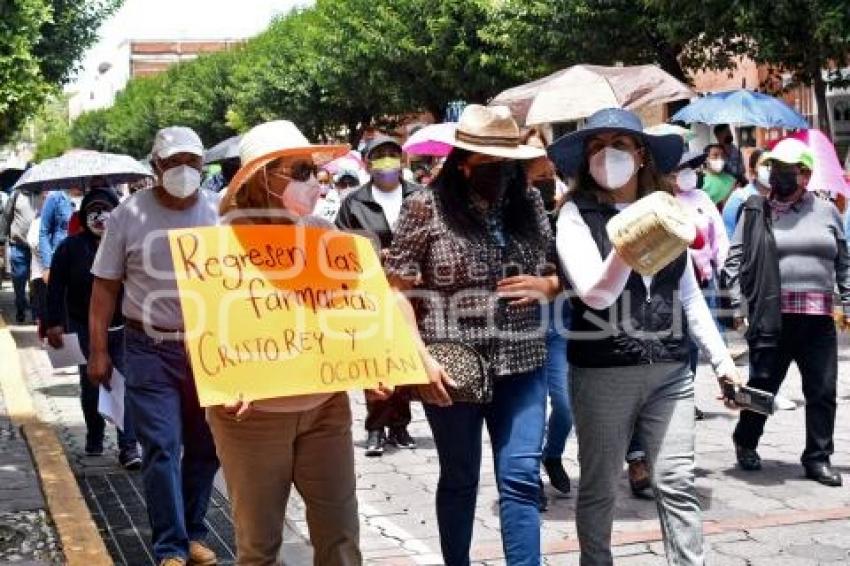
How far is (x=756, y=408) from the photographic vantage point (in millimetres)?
4625

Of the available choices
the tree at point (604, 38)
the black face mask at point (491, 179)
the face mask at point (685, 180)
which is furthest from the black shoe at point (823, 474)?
the tree at point (604, 38)

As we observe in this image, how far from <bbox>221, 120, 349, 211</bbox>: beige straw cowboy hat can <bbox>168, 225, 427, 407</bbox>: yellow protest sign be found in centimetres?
17

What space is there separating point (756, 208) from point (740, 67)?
27180 mm

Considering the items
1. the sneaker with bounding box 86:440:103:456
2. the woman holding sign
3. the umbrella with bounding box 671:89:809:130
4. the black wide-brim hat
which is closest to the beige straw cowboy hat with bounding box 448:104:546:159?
the black wide-brim hat

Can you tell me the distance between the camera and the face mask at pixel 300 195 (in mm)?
4180

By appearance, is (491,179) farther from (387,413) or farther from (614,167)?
(387,413)

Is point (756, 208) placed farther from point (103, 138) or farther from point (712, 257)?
point (103, 138)

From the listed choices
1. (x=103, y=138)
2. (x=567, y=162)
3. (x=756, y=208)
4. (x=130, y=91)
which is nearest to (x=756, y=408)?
(x=567, y=162)

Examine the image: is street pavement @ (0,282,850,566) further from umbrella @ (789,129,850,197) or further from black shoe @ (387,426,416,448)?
umbrella @ (789,129,850,197)

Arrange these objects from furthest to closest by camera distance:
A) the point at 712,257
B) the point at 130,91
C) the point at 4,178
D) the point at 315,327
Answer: the point at 130,91
the point at 4,178
the point at 712,257
the point at 315,327

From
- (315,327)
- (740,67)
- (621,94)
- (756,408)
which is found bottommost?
(756,408)

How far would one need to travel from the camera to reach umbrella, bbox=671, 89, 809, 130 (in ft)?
46.7

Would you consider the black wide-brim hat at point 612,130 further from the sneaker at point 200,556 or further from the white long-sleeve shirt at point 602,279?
the sneaker at point 200,556

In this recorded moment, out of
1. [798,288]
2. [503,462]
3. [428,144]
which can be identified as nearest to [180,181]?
[503,462]
